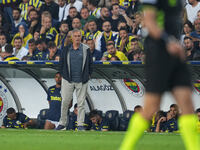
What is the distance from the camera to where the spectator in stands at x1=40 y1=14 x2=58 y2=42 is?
555 inches

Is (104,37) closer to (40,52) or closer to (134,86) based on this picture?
(134,86)

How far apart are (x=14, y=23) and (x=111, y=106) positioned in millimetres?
4643

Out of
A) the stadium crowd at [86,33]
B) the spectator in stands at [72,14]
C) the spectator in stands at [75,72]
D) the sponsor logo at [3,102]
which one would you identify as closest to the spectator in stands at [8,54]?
the stadium crowd at [86,33]

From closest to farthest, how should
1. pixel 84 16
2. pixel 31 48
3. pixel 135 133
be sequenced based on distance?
pixel 135 133
pixel 31 48
pixel 84 16

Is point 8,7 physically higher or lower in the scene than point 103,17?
higher

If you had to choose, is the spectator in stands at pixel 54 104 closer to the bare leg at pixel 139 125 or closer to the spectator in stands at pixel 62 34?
the spectator in stands at pixel 62 34

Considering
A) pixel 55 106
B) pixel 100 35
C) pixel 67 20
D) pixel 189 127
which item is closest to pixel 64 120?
pixel 55 106

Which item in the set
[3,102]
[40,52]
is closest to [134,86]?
[40,52]

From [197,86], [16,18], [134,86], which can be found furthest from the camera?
[16,18]

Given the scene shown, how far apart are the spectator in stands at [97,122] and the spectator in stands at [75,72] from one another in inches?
31.5

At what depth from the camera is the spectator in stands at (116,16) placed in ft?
43.7

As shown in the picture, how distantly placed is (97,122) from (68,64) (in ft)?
5.25

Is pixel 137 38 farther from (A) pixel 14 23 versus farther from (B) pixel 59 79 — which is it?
(A) pixel 14 23

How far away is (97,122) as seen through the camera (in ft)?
40.2
